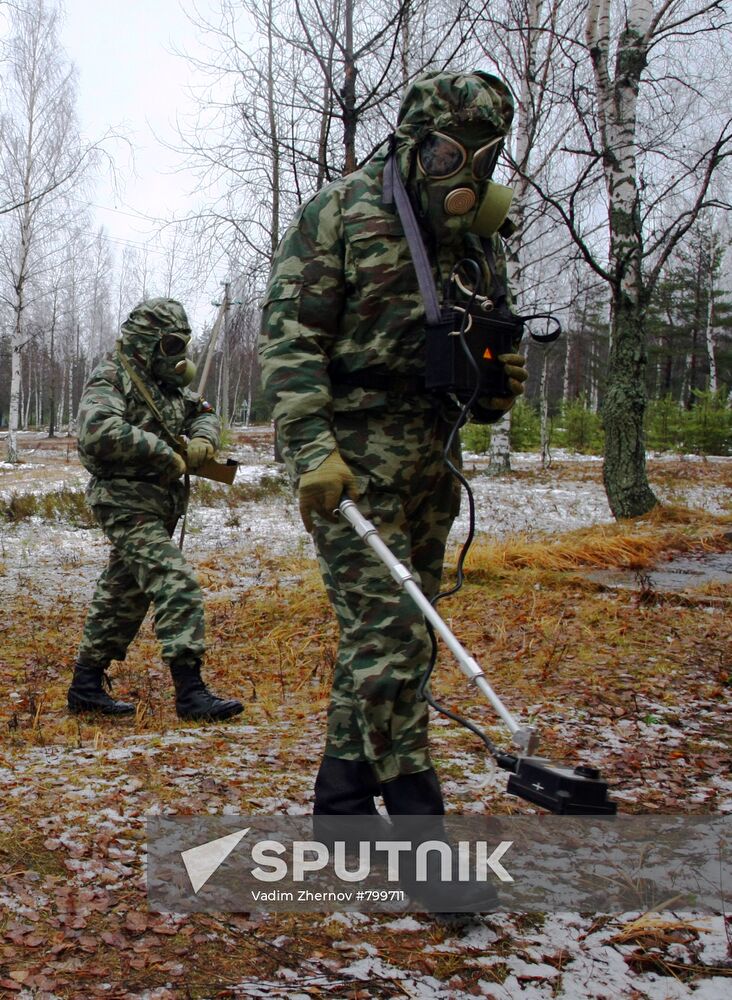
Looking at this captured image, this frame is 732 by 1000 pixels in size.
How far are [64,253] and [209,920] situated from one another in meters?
35.6

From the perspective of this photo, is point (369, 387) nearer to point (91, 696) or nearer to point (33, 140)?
point (91, 696)

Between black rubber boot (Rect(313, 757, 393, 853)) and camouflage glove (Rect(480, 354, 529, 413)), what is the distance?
1.16 metres

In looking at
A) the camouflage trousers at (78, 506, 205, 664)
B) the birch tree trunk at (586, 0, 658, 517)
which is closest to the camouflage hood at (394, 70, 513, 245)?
the camouflage trousers at (78, 506, 205, 664)

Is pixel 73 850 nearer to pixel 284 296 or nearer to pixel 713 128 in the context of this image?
pixel 284 296

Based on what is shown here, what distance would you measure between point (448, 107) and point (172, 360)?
8.15 ft

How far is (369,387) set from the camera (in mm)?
2451

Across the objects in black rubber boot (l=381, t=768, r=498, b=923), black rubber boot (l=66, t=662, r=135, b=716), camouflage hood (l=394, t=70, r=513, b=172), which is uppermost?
camouflage hood (l=394, t=70, r=513, b=172)

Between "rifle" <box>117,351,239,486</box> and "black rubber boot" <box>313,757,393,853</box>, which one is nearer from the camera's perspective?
"black rubber boot" <box>313,757,393,853</box>

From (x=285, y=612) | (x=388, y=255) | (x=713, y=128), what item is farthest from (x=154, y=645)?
(x=713, y=128)

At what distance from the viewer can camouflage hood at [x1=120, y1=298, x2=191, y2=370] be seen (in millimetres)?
4375

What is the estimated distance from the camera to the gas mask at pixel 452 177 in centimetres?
237

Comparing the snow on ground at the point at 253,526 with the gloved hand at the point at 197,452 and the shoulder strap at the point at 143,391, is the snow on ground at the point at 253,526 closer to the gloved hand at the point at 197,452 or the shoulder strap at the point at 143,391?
the gloved hand at the point at 197,452

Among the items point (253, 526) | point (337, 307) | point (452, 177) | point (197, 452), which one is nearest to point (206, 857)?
point (337, 307)

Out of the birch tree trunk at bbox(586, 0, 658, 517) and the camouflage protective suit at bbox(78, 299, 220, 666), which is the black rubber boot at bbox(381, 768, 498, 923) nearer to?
the camouflage protective suit at bbox(78, 299, 220, 666)
